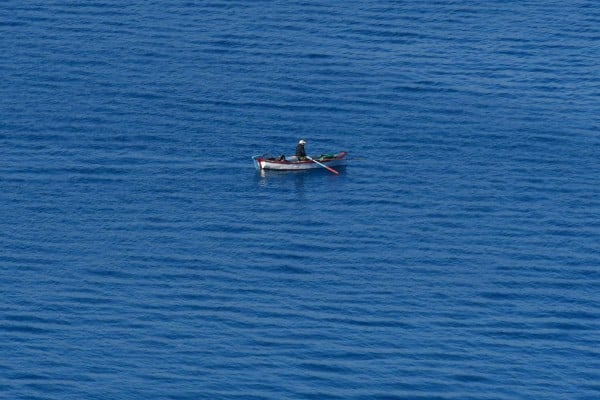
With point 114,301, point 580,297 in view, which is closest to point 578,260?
point 580,297

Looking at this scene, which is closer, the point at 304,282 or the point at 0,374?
the point at 0,374

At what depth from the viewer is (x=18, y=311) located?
609 ft

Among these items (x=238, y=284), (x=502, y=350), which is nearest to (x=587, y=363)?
(x=502, y=350)

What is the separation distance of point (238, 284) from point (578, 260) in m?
33.1

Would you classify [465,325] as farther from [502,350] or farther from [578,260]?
[578,260]

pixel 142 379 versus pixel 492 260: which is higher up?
pixel 492 260

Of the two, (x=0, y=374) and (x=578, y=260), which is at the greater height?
(x=578, y=260)

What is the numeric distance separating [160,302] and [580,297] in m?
39.0

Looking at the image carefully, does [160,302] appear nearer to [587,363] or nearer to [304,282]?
[304,282]

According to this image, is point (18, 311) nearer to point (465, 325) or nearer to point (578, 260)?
point (465, 325)

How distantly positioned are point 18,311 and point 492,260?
1808 inches

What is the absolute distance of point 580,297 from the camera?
18975 centimetres

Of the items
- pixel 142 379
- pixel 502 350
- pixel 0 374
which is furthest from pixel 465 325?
pixel 0 374

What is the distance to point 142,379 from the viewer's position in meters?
175
